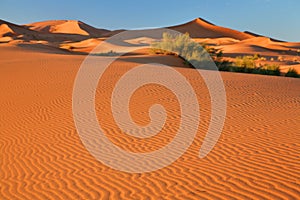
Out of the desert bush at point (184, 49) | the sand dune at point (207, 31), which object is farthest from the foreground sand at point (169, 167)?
the sand dune at point (207, 31)

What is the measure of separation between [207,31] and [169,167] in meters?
104

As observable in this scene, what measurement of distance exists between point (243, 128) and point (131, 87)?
5.75 meters

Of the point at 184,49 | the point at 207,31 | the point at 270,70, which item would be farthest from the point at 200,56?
the point at 207,31

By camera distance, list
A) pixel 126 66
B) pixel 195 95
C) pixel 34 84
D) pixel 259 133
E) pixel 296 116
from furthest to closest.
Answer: pixel 126 66, pixel 34 84, pixel 195 95, pixel 296 116, pixel 259 133

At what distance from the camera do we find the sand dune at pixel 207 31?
335ft

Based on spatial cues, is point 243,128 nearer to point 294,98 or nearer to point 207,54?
point 294,98

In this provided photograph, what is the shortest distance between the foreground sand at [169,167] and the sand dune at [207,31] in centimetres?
8870

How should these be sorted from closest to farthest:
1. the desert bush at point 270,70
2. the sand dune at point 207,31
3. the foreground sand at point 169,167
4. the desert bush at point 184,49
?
the foreground sand at point 169,167 → the desert bush at point 270,70 → the desert bush at point 184,49 → the sand dune at point 207,31

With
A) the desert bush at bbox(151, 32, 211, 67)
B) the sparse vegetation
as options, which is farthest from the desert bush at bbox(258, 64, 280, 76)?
the desert bush at bbox(151, 32, 211, 67)

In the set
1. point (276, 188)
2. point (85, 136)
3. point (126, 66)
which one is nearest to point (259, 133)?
point (276, 188)

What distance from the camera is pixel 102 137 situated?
8594mm

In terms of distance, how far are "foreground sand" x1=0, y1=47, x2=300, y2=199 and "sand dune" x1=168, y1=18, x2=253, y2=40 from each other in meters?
88.7

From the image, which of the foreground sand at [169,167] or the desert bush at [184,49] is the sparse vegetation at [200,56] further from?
the foreground sand at [169,167]

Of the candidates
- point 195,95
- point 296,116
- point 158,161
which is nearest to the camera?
point 158,161
